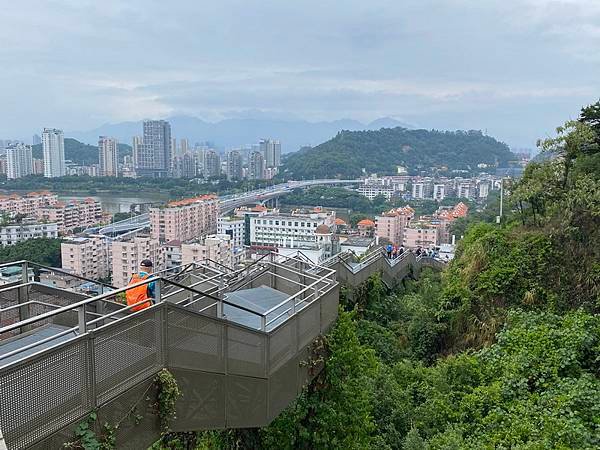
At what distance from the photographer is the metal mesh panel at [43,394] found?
97.3 inches

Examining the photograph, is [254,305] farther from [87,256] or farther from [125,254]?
[87,256]

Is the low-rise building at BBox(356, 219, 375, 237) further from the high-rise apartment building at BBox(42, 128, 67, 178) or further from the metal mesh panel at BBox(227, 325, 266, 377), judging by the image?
the high-rise apartment building at BBox(42, 128, 67, 178)

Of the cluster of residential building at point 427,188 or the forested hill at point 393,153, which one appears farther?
the forested hill at point 393,153

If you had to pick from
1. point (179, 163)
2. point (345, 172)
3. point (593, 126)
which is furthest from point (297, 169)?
point (593, 126)

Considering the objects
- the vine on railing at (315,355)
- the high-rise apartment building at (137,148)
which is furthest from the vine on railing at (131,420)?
the high-rise apartment building at (137,148)

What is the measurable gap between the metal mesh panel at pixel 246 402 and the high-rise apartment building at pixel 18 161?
133 m

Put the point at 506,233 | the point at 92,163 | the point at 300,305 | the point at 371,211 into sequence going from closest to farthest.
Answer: the point at 300,305 < the point at 506,233 < the point at 371,211 < the point at 92,163

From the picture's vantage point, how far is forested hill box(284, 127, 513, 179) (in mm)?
132875

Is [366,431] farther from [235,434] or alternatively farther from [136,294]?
[136,294]

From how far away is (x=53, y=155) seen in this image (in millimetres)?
127250

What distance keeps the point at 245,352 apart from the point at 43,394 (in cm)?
185

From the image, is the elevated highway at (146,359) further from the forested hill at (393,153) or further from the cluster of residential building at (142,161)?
the cluster of residential building at (142,161)

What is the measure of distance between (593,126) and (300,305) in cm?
973

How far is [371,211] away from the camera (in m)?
96.6
